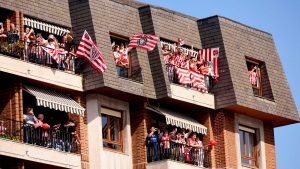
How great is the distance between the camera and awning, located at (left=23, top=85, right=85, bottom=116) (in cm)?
7250

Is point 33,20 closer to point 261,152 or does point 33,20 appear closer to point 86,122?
point 86,122

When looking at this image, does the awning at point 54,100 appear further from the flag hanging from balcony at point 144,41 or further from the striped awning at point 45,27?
the flag hanging from balcony at point 144,41

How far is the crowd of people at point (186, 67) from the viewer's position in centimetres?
7919

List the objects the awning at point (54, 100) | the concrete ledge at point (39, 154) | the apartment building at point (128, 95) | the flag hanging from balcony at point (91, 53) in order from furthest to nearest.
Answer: the flag hanging from balcony at point (91, 53) < the awning at point (54, 100) < the apartment building at point (128, 95) < the concrete ledge at point (39, 154)

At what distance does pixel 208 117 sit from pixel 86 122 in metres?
7.93

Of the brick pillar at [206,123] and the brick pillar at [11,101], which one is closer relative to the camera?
the brick pillar at [11,101]

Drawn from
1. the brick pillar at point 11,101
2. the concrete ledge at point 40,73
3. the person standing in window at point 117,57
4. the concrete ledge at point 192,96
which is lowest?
the brick pillar at point 11,101

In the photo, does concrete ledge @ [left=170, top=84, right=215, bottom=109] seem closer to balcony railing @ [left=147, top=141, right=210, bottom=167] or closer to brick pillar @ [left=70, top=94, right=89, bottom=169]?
balcony railing @ [left=147, top=141, right=210, bottom=167]

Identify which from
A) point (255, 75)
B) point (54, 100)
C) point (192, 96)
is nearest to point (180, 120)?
point (192, 96)

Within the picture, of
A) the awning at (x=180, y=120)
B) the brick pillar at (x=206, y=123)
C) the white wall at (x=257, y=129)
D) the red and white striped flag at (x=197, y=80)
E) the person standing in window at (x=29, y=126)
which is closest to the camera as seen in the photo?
the person standing in window at (x=29, y=126)

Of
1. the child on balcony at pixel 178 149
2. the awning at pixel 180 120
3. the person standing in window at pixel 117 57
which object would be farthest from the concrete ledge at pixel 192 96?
the person standing in window at pixel 117 57

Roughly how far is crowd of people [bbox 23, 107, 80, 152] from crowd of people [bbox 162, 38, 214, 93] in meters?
7.14

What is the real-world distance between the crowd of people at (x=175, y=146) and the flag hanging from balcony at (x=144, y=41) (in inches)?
157

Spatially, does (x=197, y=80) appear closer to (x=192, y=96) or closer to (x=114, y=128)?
(x=192, y=96)
